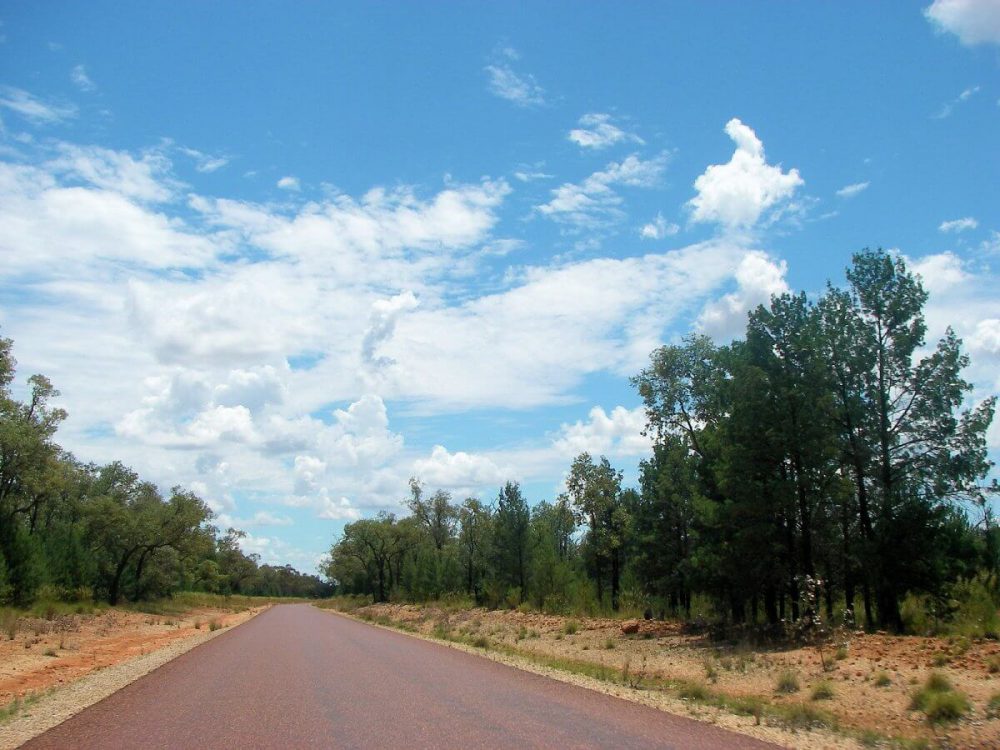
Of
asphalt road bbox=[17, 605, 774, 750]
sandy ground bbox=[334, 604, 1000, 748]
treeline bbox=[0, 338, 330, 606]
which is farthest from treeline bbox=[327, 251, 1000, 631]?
treeline bbox=[0, 338, 330, 606]

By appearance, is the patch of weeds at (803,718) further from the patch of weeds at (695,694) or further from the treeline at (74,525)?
the treeline at (74,525)

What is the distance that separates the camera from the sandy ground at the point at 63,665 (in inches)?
468

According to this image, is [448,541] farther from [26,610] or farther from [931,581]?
[931,581]

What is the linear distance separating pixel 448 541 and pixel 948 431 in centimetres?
7320

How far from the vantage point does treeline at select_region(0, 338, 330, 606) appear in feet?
144

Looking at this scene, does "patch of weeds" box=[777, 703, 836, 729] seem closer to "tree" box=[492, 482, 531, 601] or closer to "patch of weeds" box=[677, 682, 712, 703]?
"patch of weeds" box=[677, 682, 712, 703]

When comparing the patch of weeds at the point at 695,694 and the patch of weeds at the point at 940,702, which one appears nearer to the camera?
the patch of weeds at the point at 940,702

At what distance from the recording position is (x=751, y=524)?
26.3 m

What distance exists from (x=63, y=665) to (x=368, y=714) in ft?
57.4

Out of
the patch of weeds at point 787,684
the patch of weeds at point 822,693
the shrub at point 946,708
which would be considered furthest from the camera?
the patch of weeds at point 787,684

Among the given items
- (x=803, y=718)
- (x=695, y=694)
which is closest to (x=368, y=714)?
(x=695, y=694)

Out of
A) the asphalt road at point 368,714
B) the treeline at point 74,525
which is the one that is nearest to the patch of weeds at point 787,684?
the asphalt road at point 368,714

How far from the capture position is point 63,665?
23.0 meters

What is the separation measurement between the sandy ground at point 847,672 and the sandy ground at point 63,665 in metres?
10.3
